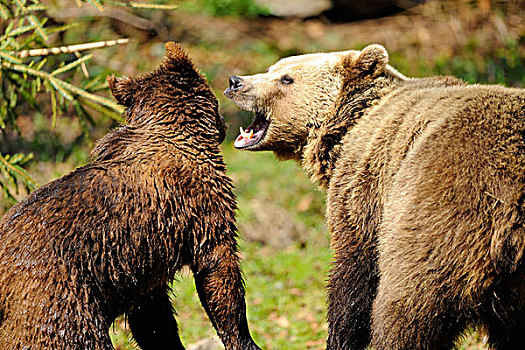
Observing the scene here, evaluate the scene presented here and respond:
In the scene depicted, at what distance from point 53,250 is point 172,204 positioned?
2.92 ft

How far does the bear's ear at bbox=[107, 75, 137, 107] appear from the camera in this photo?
204 inches

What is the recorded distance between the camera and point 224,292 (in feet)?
15.3

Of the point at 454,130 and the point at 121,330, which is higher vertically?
the point at 454,130

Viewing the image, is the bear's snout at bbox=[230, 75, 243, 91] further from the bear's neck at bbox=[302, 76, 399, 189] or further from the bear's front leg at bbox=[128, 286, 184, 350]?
the bear's front leg at bbox=[128, 286, 184, 350]

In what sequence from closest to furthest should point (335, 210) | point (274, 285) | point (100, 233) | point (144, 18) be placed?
1. point (100, 233)
2. point (335, 210)
3. point (274, 285)
4. point (144, 18)

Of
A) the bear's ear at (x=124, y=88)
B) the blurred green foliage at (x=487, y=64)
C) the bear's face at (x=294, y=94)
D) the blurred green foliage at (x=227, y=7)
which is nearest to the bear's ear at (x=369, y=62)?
the bear's face at (x=294, y=94)

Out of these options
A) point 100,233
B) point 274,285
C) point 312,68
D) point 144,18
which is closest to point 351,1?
point 144,18

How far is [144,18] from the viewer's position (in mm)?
13695

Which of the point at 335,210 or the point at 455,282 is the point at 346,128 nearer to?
the point at 335,210

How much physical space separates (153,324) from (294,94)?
2111mm

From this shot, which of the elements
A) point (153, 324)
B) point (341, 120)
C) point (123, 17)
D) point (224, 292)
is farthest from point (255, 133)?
point (123, 17)

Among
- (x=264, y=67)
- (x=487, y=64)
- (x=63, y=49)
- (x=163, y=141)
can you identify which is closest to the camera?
(x=163, y=141)

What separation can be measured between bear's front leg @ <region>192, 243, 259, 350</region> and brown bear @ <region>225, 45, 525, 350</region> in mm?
630

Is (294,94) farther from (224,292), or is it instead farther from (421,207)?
(421,207)
